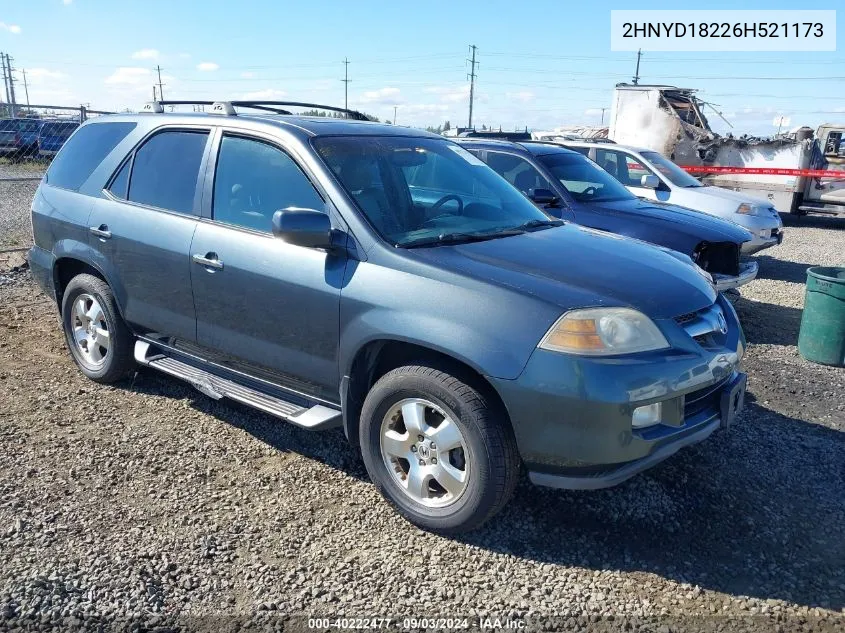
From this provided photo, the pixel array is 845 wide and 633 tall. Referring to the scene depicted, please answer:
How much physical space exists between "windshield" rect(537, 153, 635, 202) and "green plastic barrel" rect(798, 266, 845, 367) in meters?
2.26

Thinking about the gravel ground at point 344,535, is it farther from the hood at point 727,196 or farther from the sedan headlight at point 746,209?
→ the hood at point 727,196

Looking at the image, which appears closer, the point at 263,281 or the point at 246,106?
the point at 263,281

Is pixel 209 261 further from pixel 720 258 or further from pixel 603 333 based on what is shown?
pixel 720 258

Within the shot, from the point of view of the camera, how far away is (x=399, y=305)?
3207 millimetres

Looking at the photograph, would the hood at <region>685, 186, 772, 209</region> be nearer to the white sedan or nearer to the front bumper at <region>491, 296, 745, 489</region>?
the white sedan

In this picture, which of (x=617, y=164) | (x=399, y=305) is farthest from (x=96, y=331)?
(x=617, y=164)

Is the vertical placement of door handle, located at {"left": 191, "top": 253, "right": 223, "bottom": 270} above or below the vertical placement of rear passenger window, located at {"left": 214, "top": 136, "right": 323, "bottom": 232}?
below

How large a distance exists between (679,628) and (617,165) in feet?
27.0

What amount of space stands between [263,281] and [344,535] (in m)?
1.35

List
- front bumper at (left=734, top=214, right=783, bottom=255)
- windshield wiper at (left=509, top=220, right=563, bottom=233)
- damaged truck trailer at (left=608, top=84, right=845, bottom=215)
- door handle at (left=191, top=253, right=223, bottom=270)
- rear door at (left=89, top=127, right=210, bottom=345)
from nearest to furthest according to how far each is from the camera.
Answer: door handle at (left=191, top=253, right=223, bottom=270) < windshield wiper at (left=509, top=220, right=563, bottom=233) < rear door at (left=89, top=127, right=210, bottom=345) < front bumper at (left=734, top=214, right=783, bottom=255) < damaged truck trailer at (left=608, top=84, right=845, bottom=215)

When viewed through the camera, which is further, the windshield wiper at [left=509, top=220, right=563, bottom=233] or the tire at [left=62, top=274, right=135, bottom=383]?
the tire at [left=62, top=274, right=135, bottom=383]

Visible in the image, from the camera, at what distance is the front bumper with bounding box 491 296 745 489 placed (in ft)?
9.39

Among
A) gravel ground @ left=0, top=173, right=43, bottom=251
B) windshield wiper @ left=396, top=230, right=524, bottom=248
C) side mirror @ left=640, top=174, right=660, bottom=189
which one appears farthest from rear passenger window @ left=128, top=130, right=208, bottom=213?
side mirror @ left=640, top=174, right=660, bottom=189

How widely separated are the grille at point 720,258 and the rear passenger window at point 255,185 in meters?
4.53
